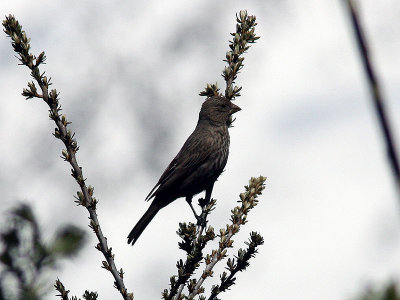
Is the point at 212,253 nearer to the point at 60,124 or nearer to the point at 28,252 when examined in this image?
the point at 60,124

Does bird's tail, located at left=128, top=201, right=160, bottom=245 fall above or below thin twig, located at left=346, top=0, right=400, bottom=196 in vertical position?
above

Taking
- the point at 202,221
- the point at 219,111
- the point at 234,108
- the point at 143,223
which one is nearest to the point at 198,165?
the point at 219,111

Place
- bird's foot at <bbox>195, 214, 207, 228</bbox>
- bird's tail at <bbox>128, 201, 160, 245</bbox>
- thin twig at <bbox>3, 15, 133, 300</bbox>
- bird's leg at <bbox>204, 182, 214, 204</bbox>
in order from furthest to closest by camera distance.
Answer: bird's tail at <bbox>128, 201, 160, 245</bbox>, bird's leg at <bbox>204, 182, 214, 204</bbox>, bird's foot at <bbox>195, 214, 207, 228</bbox>, thin twig at <bbox>3, 15, 133, 300</bbox>

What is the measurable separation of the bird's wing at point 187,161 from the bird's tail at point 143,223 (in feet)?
0.66

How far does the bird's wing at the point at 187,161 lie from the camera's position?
7.49 m

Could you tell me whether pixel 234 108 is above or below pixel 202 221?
above

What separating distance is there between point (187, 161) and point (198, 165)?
0.21 meters

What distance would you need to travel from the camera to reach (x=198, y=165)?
7.52m

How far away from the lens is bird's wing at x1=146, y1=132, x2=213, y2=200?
749 centimetres

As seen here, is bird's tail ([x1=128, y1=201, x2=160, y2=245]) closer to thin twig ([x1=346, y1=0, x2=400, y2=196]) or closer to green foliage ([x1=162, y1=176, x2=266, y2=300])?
green foliage ([x1=162, y1=176, x2=266, y2=300])

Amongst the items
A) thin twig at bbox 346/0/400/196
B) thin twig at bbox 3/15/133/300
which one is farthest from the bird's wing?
thin twig at bbox 346/0/400/196

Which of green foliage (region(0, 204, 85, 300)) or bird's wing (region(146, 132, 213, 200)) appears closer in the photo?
green foliage (region(0, 204, 85, 300))

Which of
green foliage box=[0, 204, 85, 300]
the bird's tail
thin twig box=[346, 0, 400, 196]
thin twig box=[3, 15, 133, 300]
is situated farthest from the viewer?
the bird's tail

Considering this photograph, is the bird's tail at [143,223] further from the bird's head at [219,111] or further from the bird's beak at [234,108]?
the bird's beak at [234,108]
